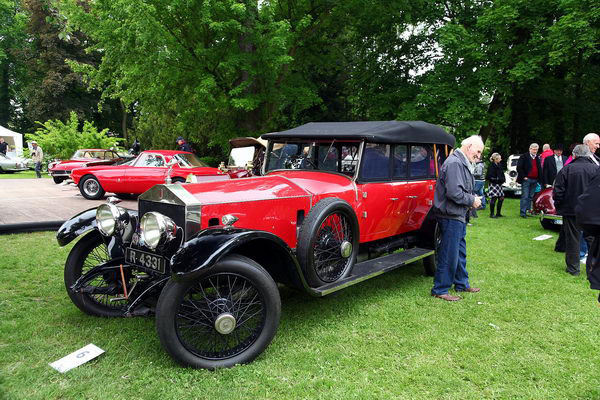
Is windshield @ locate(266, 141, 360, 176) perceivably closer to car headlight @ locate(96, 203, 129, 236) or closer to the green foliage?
car headlight @ locate(96, 203, 129, 236)

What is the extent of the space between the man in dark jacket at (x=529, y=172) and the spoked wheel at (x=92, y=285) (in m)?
10.3

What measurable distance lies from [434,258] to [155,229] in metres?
4.04

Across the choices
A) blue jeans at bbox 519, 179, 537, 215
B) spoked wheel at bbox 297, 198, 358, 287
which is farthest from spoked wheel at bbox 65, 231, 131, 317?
→ blue jeans at bbox 519, 179, 537, 215

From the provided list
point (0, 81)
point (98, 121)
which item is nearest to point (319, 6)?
point (98, 121)

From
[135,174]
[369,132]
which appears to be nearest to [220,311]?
[369,132]

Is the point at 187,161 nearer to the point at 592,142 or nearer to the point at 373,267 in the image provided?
the point at 373,267

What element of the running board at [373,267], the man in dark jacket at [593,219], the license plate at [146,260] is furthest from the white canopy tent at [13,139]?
the man in dark jacket at [593,219]

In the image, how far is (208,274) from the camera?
10.3 feet

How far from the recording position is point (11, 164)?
24.1 metres

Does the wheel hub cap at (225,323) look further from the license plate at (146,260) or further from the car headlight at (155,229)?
the car headlight at (155,229)

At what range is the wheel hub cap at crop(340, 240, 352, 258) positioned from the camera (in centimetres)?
421

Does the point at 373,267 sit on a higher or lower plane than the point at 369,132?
lower

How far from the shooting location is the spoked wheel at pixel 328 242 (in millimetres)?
3842

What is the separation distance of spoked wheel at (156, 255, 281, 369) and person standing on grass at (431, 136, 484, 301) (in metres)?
2.42
